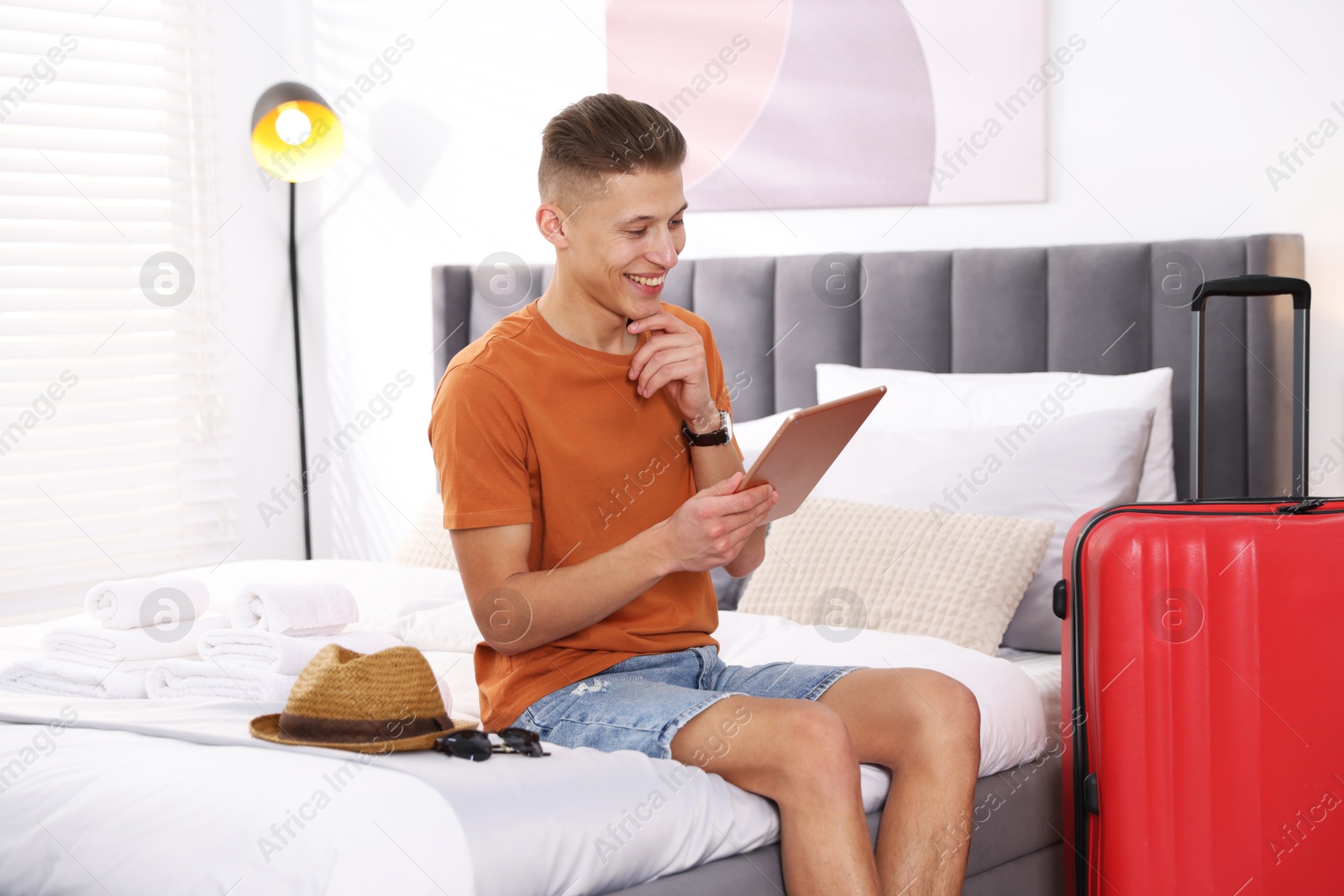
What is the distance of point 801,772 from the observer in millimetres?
1379

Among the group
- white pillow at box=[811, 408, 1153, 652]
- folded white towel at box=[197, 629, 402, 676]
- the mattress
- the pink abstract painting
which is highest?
the pink abstract painting

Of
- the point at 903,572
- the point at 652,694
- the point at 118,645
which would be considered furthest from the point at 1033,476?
the point at 118,645

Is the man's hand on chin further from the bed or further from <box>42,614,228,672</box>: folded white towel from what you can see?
<box>42,614,228,672</box>: folded white towel

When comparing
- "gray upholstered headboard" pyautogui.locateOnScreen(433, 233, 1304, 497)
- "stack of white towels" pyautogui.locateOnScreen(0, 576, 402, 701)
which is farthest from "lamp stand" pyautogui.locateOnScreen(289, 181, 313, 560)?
"stack of white towels" pyautogui.locateOnScreen(0, 576, 402, 701)

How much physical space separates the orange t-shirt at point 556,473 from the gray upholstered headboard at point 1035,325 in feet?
3.98

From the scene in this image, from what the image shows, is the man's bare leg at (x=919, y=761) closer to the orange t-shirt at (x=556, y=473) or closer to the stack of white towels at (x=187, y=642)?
the orange t-shirt at (x=556, y=473)

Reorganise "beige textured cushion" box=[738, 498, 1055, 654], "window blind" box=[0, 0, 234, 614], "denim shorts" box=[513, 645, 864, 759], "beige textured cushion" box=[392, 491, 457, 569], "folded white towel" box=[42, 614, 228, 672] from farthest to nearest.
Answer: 1. "window blind" box=[0, 0, 234, 614]
2. "beige textured cushion" box=[392, 491, 457, 569]
3. "beige textured cushion" box=[738, 498, 1055, 654]
4. "folded white towel" box=[42, 614, 228, 672]
5. "denim shorts" box=[513, 645, 864, 759]

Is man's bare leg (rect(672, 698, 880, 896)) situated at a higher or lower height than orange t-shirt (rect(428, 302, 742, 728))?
lower

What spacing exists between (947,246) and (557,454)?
1.50 m

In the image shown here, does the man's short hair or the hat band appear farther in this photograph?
the man's short hair

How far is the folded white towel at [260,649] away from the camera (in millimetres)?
1719

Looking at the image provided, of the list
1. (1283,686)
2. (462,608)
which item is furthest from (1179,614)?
(462,608)

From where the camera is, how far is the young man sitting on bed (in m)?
A: 1.42

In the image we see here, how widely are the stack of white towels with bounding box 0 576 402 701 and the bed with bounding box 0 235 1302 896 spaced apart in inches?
2.0
